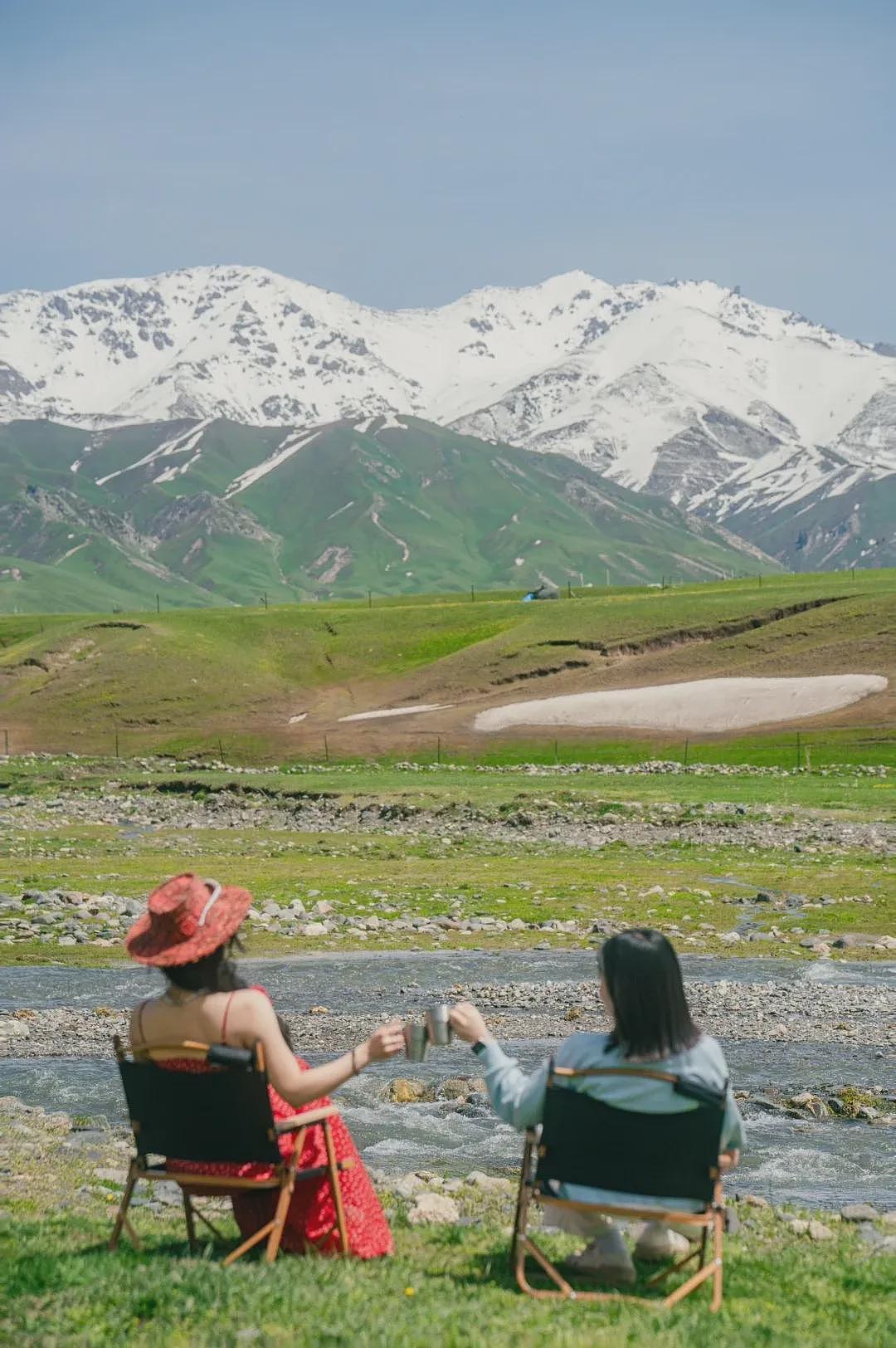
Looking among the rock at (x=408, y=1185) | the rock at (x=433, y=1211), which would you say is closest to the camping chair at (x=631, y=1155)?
the rock at (x=433, y=1211)

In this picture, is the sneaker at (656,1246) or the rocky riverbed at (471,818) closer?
the sneaker at (656,1246)

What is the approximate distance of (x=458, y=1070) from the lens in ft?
66.6

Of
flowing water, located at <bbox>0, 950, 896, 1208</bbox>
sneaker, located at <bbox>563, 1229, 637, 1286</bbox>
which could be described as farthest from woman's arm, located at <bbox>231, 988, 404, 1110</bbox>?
flowing water, located at <bbox>0, 950, 896, 1208</bbox>

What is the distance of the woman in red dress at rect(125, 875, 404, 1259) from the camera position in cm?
974

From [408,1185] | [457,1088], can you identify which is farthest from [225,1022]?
[457,1088]

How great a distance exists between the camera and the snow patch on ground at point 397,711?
9738 cm

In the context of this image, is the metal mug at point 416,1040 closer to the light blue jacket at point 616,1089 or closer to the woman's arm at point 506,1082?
the woman's arm at point 506,1082

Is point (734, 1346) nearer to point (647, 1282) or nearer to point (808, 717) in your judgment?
point (647, 1282)

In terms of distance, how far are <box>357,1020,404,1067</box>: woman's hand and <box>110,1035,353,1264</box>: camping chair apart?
1.79ft

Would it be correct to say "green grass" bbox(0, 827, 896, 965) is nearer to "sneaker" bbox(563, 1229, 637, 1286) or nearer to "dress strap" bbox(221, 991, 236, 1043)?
"dress strap" bbox(221, 991, 236, 1043)

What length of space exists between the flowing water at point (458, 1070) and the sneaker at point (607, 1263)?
5.14m

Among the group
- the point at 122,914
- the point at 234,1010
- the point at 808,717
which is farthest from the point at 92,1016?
the point at 808,717

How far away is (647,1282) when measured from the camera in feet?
32.2

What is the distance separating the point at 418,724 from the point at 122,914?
57190 mm
